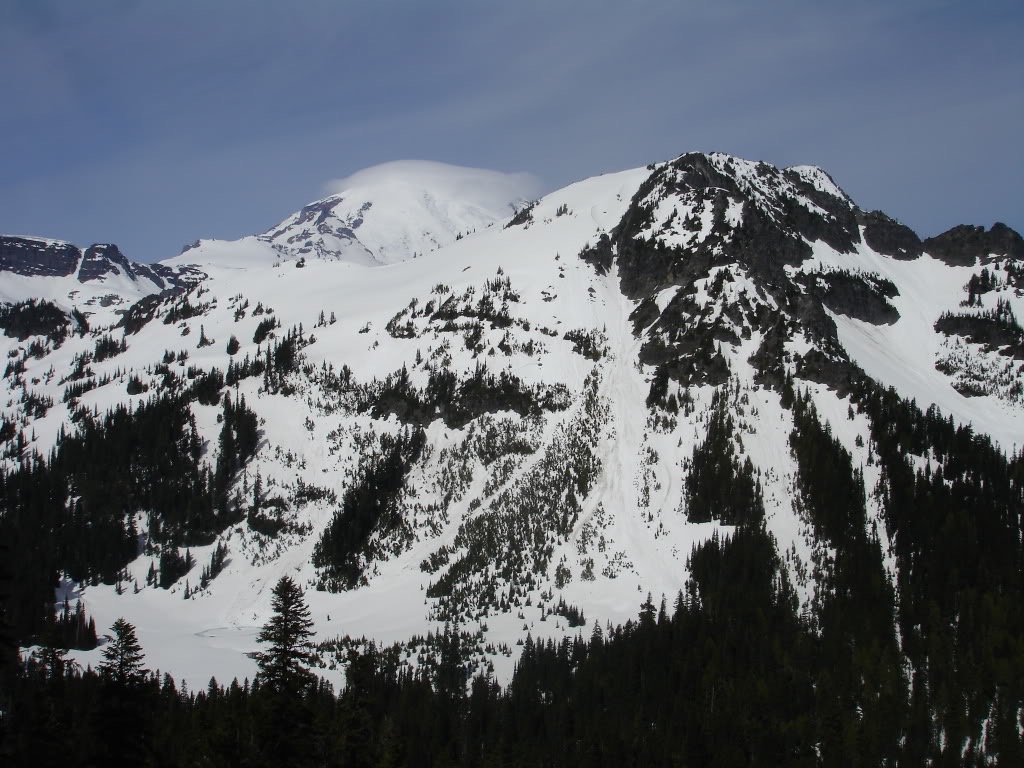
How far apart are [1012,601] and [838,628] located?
35.9 m

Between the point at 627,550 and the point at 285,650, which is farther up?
the point at 627,550

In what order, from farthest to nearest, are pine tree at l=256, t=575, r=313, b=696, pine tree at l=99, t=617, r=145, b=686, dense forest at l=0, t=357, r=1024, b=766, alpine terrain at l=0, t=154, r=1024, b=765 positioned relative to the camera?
alpine terrain at l=0, t=154, r=1024, b=765 → dense forest at l=0, t=357, r=1024, b=766 → pine tree at l=256, t=575, r=313, b=696 → pine tree at l=99, t=617, r=145, b=686

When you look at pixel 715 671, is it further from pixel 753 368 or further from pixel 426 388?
pixel 426 388

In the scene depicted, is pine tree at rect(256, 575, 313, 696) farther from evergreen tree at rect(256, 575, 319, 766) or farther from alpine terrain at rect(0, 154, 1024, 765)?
alpine terrain at rect(0, 154, 1024, 765)

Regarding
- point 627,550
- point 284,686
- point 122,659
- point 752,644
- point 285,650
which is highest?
point 627,550

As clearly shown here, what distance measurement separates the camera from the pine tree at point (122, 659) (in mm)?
35844

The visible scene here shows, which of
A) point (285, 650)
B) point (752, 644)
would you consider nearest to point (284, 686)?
point (285, 650)

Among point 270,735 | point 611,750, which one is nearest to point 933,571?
A: point 611,750

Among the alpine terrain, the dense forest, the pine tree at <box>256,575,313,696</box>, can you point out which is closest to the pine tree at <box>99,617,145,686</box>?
the pine tree at <box>256,575,313,696</box>

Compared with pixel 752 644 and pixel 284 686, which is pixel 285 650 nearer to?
pixel 284 686

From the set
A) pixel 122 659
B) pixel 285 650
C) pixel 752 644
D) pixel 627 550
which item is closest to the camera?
pixel 122 659

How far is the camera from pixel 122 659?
36.4 m

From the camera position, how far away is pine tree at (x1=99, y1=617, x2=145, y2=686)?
35844 mm

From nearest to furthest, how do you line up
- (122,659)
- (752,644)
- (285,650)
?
(122,659)
(285,650)
(752,644)
